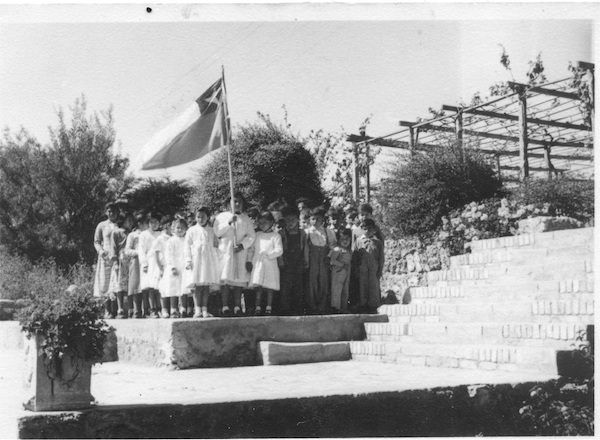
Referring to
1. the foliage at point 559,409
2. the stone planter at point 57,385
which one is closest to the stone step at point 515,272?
the foliage at point 559,409

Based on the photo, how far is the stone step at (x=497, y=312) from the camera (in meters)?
7.18

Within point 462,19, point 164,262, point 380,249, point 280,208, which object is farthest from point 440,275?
point 462,19

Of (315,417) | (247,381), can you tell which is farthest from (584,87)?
(315,417)

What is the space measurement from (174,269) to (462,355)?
394 centimetres

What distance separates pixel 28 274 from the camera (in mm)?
16547

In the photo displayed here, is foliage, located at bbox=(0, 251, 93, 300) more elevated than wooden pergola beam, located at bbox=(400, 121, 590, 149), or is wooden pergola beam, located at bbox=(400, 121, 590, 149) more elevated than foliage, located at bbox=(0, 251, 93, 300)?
wooden pergola beam, located at bbox=(400, 121, 590, 149)

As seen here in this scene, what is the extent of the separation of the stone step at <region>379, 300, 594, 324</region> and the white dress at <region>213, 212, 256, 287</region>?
2.10m

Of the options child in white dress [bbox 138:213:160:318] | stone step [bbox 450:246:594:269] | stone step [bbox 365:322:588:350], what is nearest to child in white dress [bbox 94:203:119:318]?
child in white dress [bbox 138:213:160:318]

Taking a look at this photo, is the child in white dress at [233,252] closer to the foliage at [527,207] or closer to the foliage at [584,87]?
the foliage at [527,207]

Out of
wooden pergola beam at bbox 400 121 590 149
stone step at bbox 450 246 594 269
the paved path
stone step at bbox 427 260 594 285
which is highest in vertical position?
wooden pergola beam at bbox 400 121 590 149

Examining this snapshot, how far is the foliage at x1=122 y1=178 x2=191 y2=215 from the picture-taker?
61.1 feet

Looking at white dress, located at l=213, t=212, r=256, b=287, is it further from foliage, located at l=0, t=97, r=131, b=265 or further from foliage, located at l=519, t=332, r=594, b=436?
foliage, located at l=0, t=97, r=131, b=265

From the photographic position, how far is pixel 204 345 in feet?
26.6

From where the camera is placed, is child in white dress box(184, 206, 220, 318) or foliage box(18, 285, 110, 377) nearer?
foliage box(18, 285, 110, 377)
